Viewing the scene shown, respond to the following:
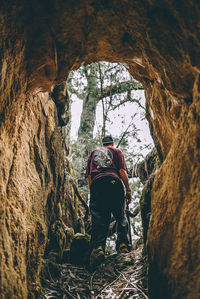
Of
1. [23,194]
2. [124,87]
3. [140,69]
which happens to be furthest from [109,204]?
[124,87]

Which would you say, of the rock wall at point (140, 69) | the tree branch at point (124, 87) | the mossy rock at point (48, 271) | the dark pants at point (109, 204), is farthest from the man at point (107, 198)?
the tree branch at point (124, 87)

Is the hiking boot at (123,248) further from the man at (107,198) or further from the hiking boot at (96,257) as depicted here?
the hiking boot at (96,257)

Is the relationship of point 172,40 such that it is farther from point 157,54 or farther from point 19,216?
point 19,216

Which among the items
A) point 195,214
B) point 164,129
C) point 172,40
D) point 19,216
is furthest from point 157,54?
point 19,216

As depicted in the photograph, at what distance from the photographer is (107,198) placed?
423 cm

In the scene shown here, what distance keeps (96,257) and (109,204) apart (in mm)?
993

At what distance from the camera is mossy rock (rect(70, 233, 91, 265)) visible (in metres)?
3.96

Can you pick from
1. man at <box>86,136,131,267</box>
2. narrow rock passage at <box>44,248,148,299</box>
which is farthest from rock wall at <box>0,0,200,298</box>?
man at <box>86,136,131,267</box>

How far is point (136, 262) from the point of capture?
11.7 feet

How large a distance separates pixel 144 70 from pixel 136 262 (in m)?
3.04

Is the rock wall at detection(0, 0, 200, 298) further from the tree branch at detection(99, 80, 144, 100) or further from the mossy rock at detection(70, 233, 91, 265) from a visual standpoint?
the tree branch at detection(99, 80, 144, 100)

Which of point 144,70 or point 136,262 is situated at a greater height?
point 144,70

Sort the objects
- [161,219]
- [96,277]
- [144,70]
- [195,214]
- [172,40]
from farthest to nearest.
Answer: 1. [96,277]
2. [144,70]
3. [161,219]
4. [172,40]
5. [195,214]

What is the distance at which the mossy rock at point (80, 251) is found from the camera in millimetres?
3965
